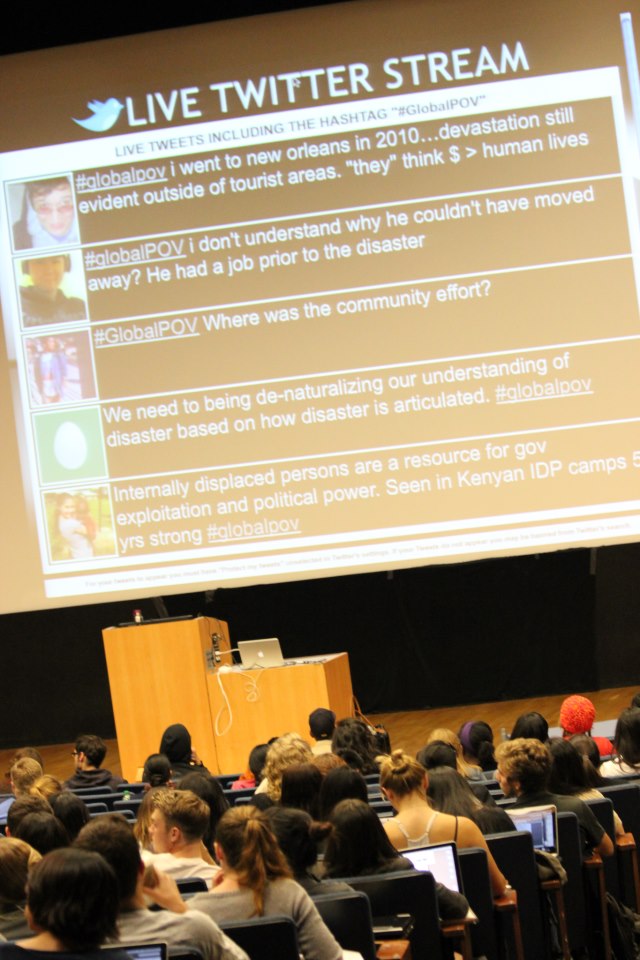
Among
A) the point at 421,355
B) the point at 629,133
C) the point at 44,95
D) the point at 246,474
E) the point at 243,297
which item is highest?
the point at 44,95

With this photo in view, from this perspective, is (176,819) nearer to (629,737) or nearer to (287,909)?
(287,909)

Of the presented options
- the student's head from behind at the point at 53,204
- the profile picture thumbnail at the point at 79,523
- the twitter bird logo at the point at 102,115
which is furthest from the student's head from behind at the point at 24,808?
the twitter bird logo at the point at 102,115

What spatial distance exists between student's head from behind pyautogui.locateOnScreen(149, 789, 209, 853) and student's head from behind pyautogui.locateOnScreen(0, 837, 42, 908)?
0.57 meters

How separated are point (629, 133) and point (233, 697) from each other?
15.4 feet

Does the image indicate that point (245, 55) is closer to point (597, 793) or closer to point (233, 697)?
point (233, 697)

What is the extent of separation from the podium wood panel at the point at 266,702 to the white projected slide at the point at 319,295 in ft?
3.73

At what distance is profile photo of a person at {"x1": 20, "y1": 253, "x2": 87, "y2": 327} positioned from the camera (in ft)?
31.3

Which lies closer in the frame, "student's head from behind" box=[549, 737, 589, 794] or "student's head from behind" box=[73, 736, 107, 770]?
"student's head from behind" box=[549, 737, 589, 794]

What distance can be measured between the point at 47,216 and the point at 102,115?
2.75ft

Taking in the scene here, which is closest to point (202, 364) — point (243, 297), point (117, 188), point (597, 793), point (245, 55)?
point (243, 297)

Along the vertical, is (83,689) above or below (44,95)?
below

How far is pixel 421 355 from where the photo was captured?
9219mm

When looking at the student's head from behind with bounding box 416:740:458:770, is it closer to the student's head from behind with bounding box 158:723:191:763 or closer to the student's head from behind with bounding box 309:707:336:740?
the student's head from behind with bounding box 309:707:336:740

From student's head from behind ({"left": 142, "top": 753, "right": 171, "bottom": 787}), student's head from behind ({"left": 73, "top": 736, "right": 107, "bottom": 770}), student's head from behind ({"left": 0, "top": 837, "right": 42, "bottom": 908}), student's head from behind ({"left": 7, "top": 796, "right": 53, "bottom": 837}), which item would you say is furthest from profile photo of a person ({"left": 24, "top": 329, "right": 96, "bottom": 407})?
student's head from behind ({"left": 0, "top": 837, "right": 42, "bottom": 908})
